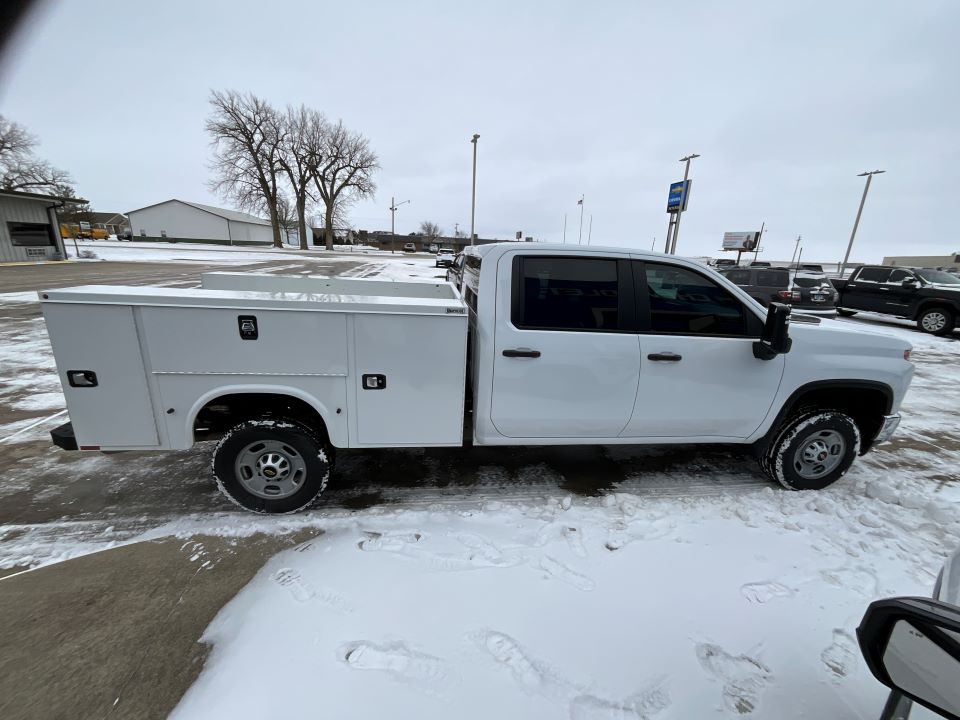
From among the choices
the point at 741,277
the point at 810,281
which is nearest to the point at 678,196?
the point at 741,277

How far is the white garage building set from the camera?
63406 millimetres

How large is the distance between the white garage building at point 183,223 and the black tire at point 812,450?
7507 cm

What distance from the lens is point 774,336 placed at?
122 inches

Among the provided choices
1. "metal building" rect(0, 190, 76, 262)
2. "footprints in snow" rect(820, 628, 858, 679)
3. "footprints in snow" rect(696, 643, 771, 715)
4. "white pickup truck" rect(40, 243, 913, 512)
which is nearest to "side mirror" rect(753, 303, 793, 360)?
"white pickup truck" rect(40, 243, 913, 512)

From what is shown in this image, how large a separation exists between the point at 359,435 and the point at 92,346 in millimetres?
1658

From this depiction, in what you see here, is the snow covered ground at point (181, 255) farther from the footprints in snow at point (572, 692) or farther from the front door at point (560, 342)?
the footprints in snow at point (572, 692)

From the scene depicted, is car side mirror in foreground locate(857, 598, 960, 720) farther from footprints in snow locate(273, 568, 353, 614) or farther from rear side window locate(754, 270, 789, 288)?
rear side window locate(754, 270, 789, 288)

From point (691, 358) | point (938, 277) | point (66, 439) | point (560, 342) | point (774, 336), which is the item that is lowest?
point (66, 439)

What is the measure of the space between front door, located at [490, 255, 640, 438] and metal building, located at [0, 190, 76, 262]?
31122 millimetres

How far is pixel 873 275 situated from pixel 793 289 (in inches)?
127

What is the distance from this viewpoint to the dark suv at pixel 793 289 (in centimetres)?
1345

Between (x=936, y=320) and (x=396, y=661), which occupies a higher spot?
(x=936, y=320)

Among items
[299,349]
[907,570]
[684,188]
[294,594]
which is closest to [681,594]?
[907,570]

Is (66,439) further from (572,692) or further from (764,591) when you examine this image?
(764,591)
